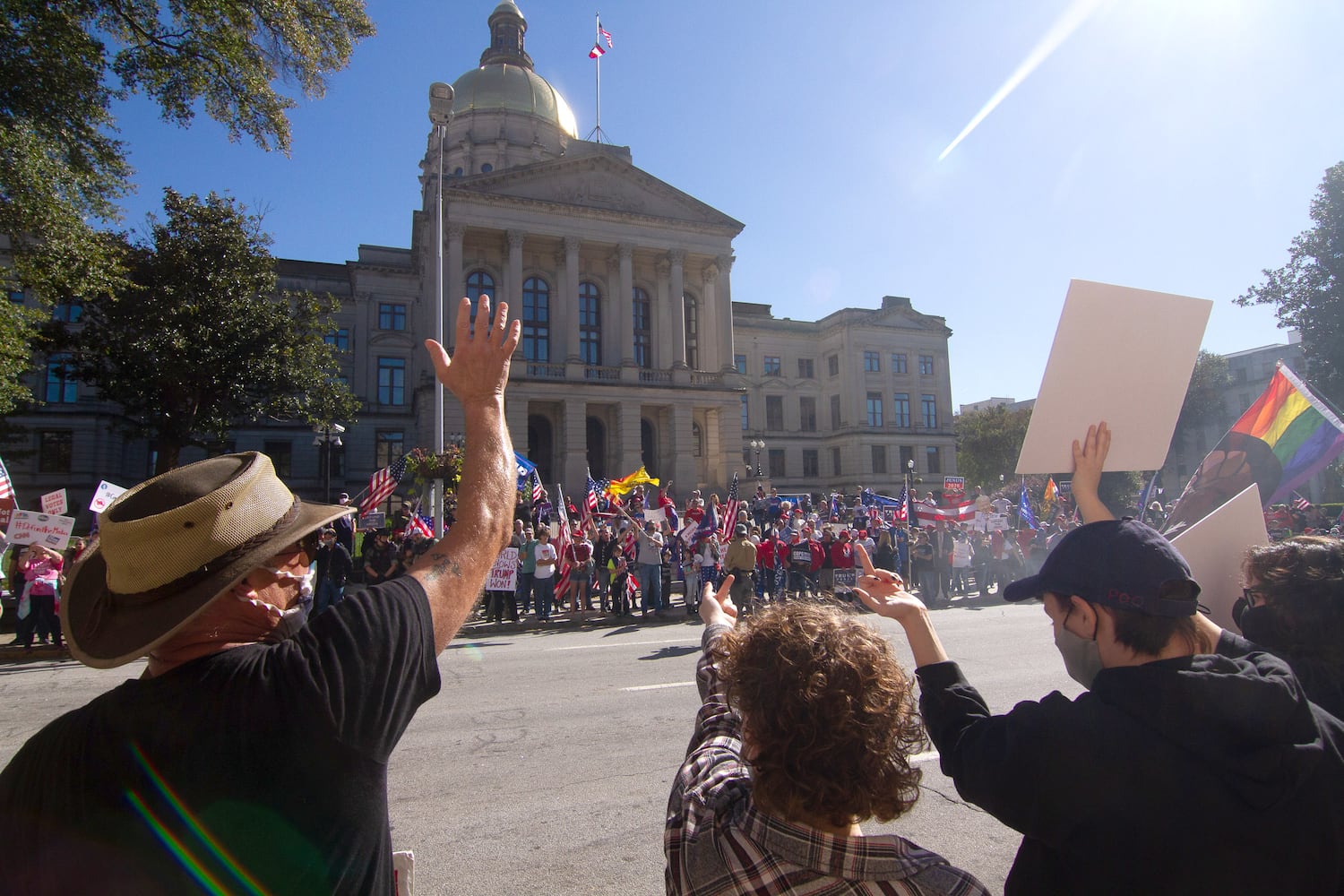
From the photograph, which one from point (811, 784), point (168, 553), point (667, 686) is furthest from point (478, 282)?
point (811, 784)

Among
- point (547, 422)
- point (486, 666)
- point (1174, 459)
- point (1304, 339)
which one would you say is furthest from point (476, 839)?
point (1174, 459)

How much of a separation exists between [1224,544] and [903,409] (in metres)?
61.0

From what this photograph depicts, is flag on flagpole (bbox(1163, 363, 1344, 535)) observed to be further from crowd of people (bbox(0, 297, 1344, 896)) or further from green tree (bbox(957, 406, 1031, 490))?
green tree (bbox(957, 406, 1031, 490))

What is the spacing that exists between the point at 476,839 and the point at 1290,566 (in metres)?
4.17

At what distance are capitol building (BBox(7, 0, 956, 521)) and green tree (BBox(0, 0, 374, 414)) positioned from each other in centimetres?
2088

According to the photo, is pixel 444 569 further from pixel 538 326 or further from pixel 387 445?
pixel 387 445

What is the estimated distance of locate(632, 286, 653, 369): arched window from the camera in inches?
1828

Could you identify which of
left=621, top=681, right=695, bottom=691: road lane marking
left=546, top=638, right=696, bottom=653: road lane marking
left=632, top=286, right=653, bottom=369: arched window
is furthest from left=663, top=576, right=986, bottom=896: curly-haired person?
left=632, top=286, right=653, bottom=369: arched window

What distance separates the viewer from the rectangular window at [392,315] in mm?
49688

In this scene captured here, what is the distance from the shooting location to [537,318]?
145 feet

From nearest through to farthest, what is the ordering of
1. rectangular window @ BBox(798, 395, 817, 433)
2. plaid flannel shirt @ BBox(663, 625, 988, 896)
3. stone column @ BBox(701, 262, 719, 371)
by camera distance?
plaid flannel shirt @ BBox(663, 625, 988, 896) < stone column @ BBox(701, 262, 719, 371) < rectangular window @ BBox(798, 395, 817, 433)

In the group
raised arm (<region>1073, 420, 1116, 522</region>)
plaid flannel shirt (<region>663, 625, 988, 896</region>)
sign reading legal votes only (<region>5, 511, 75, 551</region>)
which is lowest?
plaid flannel shirt (<region>663, 625, 988, 896</region>)

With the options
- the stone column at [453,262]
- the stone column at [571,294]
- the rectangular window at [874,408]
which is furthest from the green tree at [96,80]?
the rectangular window at [874,408]

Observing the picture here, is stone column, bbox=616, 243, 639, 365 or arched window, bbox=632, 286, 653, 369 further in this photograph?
arched window, bbox=632, 286, 653, 369
